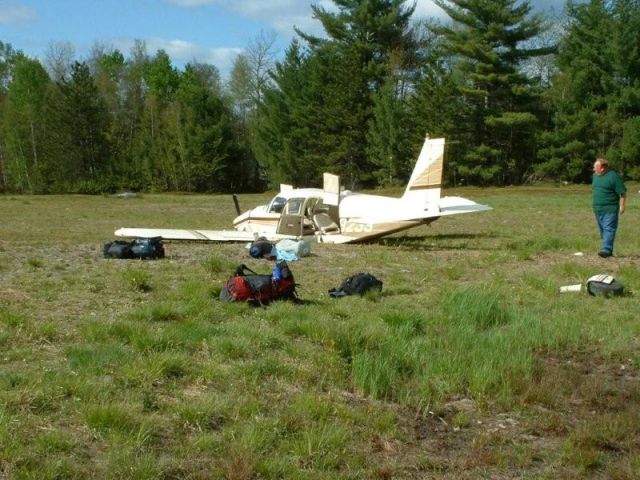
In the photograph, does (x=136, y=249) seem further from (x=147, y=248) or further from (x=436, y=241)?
(x=436, y=241)

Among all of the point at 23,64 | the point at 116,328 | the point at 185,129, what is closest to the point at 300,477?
the point at 116,328

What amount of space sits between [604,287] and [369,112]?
47806 millimetres

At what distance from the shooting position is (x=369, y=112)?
55.9m

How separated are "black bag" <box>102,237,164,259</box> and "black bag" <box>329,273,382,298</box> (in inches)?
186

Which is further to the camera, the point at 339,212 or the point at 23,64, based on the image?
the point at 23,64

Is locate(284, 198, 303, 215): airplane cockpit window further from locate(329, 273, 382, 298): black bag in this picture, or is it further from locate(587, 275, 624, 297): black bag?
locate(587, 275, 624, 297): black bag

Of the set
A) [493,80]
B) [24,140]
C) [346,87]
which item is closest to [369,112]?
[346,87]

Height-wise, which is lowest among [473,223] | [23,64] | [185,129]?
[473,223]

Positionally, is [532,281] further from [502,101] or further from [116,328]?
[502,101]

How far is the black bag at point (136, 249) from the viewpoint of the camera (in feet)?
42.6

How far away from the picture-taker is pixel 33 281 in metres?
9.77

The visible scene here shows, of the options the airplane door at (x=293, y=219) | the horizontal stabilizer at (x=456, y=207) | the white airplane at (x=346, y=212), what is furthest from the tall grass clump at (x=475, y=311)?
the airplane door at (x=293, y=219)

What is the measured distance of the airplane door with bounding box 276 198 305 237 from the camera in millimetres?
17234

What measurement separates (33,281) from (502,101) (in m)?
47.4
